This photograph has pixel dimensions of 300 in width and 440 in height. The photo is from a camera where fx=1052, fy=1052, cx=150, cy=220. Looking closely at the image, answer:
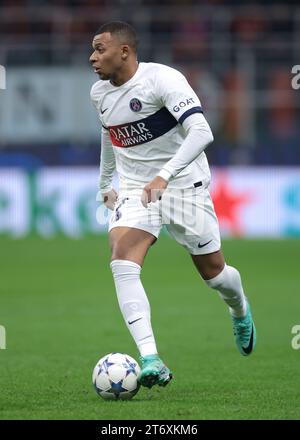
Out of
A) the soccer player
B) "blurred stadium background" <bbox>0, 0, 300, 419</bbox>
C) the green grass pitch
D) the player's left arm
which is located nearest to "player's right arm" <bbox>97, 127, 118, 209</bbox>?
the soccer player

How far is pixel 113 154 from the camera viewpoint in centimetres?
780

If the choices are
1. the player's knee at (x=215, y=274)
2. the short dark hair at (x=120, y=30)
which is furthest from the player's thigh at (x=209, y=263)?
the short dark hair at (x=120, y=30)

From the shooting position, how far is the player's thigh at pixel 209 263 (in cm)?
735

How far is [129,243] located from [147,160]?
0.66 metres

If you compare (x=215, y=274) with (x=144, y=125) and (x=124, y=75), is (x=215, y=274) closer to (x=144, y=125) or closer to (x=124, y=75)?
(x=144, y=125)

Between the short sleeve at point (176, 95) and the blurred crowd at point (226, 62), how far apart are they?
552 inches

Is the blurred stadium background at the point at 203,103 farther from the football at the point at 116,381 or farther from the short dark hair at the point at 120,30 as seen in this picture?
the football at the point at 116,381

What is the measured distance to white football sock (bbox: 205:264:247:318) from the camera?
7.48 m

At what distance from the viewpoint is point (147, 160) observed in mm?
7156

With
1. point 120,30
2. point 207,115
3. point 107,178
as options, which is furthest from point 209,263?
point 207,115

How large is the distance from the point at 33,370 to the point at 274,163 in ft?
46.0

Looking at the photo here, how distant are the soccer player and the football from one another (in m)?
0.28

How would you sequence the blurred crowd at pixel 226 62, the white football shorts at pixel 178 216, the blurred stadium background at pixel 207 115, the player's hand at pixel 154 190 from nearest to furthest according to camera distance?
the player's hand at pixel 154 190 < the white football shorts at pixel 178 216 < the blurred stadium background at pixel 207 115 < the blurred crowd at pixel 226 62

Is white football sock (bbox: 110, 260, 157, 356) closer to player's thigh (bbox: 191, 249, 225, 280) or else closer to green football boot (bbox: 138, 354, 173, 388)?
green football boot (bbox: 138, 354, 173, 388)
